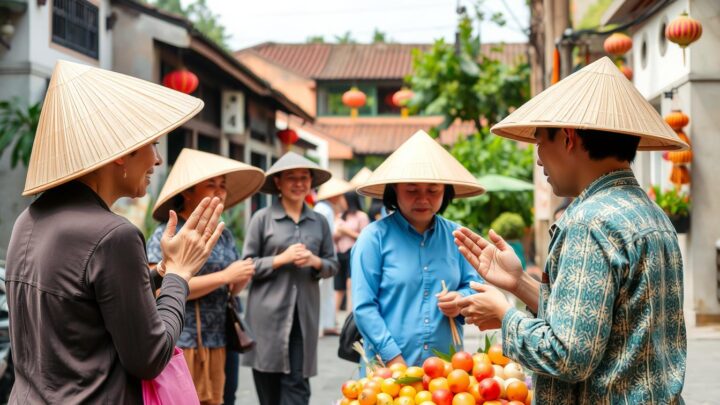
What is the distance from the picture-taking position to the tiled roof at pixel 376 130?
33.0m

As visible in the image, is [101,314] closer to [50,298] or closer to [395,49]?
[50,298]

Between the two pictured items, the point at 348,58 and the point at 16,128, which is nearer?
the point at 16,128

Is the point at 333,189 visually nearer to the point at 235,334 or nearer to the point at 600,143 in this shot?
the point at 235,334

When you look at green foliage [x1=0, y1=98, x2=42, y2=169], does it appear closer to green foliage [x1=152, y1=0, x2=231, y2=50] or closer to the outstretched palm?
the outstretched palm

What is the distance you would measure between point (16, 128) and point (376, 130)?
25.6m

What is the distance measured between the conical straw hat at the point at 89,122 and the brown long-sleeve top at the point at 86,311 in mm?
122

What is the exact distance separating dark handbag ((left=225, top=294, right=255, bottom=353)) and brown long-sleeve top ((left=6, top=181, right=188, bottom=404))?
2564mm

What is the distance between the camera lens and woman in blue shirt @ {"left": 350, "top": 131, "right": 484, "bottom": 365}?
424 centimetres

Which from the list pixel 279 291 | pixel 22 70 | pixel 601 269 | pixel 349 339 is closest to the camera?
pixel 601 269

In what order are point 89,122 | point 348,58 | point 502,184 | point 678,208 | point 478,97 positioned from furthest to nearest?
point 348,58, point 478,97, point 502,184, point 678,208, point 89,122

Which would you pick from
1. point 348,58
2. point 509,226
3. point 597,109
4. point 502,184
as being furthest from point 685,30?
point 348,58

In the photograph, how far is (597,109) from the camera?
8.21 ft

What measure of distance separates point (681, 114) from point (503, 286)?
7955 mm

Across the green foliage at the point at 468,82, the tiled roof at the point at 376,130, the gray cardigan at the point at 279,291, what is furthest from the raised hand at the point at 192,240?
the tiled roof at the point at 376,130
